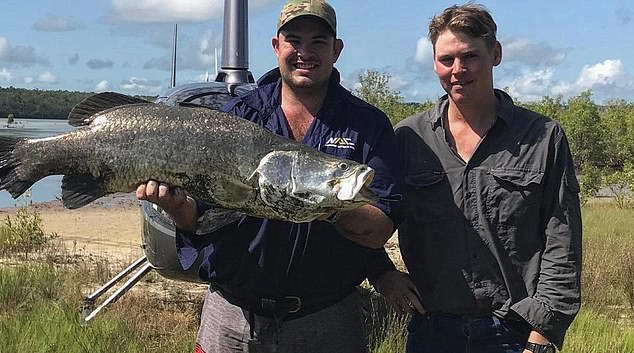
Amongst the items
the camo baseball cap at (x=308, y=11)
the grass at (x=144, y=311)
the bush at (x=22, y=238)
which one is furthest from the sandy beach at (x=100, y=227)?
the camo baseball cap at (x=308, y=11)

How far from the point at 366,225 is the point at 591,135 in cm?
3724

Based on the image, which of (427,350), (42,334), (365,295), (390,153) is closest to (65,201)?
(390,153)

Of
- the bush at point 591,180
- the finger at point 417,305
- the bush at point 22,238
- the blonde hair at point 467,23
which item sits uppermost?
the blonde hair at point 467,23

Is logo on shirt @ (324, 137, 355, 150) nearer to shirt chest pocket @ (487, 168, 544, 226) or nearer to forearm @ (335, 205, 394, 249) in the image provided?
forearm @ (335, 205, 394, 249)

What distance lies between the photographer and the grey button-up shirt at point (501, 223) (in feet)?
12.2

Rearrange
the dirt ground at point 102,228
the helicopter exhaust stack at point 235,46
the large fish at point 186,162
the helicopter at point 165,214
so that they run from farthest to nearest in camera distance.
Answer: the dirt ground at point 102,228 → the helicopter exhaust stack at point 235,46 → the helicopter at point 165,214 → the large fish at point 186,162

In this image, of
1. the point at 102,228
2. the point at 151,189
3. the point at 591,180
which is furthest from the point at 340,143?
the point at 591,180

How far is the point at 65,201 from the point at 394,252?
11.4 metres

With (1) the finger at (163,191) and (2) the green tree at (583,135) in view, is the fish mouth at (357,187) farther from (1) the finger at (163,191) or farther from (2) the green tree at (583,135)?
(2) the green tree at (583,135)

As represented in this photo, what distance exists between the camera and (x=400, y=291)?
13.4 feet

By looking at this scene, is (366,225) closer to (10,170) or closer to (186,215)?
(186,215)

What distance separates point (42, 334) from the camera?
23.3 ft

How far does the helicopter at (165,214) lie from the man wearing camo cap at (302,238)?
2493 millimetres

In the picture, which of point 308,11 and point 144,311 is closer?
point 308,11
